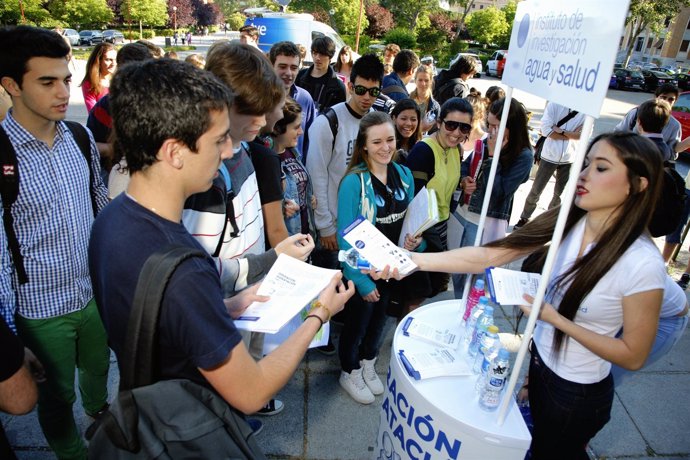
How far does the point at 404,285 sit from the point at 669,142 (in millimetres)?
4465

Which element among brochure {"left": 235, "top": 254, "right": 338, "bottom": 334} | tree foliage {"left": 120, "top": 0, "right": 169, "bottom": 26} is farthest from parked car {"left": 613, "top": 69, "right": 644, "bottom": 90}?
tree foliage {"left": 120, "top": 0, "right": 169, "bottom": 26}

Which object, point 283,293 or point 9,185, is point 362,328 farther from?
point 9,185

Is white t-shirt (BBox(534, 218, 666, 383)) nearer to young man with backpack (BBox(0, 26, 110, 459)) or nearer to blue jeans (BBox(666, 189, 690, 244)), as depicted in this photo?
young man with backpack (BBox(0, 26, 110, 459))

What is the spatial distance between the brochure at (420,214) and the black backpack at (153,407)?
6.05 feet

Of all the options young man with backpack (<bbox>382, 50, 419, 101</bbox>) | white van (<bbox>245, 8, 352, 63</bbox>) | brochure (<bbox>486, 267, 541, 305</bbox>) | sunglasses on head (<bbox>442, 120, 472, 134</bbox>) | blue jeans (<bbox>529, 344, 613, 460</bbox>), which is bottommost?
blue jeans (<bbox>529, 344, 613, 460</bbox>)

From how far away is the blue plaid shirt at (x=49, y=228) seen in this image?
74.4 inches

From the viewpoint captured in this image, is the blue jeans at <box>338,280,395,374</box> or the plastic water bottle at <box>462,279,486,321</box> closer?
the plastic water bottle at <box>462,279,486,321</box>

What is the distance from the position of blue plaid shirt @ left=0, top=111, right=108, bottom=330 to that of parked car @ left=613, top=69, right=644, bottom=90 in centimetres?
3241

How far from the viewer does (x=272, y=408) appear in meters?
2.94

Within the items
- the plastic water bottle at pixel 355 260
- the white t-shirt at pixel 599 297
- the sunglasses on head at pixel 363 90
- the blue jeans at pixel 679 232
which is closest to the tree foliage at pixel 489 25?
the blue jeans at pixel 679 232

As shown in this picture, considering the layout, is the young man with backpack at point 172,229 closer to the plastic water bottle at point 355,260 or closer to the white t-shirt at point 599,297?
the plastic water bottle at point 355,260

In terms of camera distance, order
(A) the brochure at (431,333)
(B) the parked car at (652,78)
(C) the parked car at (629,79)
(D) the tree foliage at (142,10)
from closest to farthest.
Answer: (A) the brochure at (431,333), (C) the parked car at (629,79), (B) the parked car at (652,78), (D) the tree foliage at (142,10)

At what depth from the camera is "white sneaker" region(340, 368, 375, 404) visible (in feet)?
10.1

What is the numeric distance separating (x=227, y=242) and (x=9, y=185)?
0.93 meters
